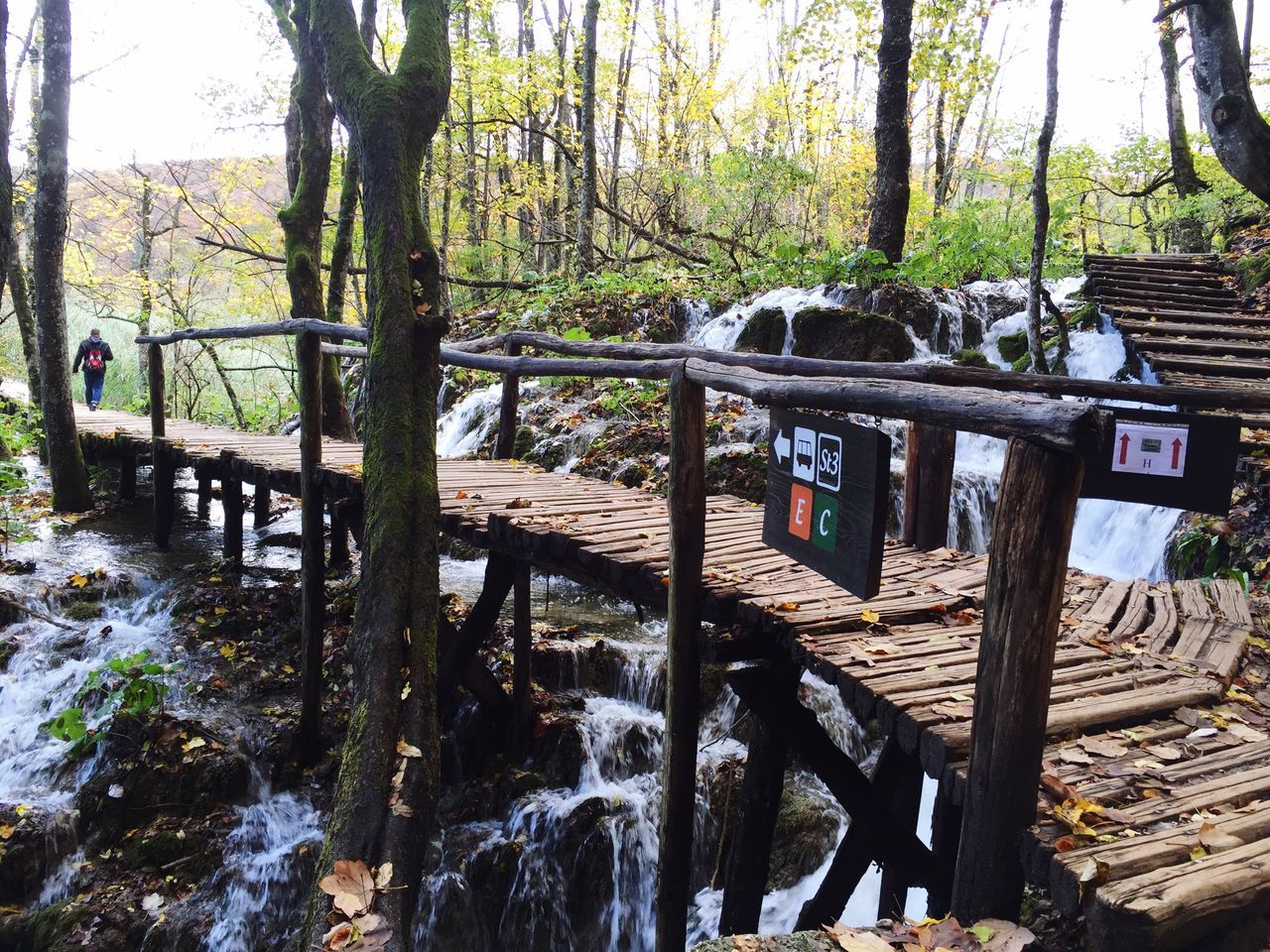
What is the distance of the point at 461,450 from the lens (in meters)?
11.8

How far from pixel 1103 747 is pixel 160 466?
9791 millimetres

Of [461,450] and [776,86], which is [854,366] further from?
[776,86]

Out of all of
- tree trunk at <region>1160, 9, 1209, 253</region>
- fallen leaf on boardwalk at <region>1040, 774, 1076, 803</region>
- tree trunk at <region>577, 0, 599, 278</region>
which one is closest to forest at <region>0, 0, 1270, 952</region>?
fallen leaf on boardwalk at <region>1040, 774, 1076, 803</region>

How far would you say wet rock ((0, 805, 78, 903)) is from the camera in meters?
5.07

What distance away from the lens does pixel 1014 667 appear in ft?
6.88

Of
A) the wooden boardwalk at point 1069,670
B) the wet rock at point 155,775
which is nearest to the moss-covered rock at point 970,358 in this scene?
the wooden boardwalk at point 1069,670

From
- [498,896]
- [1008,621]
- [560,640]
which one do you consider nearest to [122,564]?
[560,640]

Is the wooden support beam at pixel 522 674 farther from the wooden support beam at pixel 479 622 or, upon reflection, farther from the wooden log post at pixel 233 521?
the wooden log post at pixel 233 521

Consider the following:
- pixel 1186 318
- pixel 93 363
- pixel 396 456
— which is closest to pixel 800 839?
pixel 396 456

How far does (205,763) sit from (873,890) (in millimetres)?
4711

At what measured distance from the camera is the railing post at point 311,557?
6113 mm

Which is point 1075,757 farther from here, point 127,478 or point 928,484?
point 127,478

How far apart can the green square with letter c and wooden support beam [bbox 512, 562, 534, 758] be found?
353 cm

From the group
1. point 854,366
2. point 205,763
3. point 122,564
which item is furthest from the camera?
point 122,564
